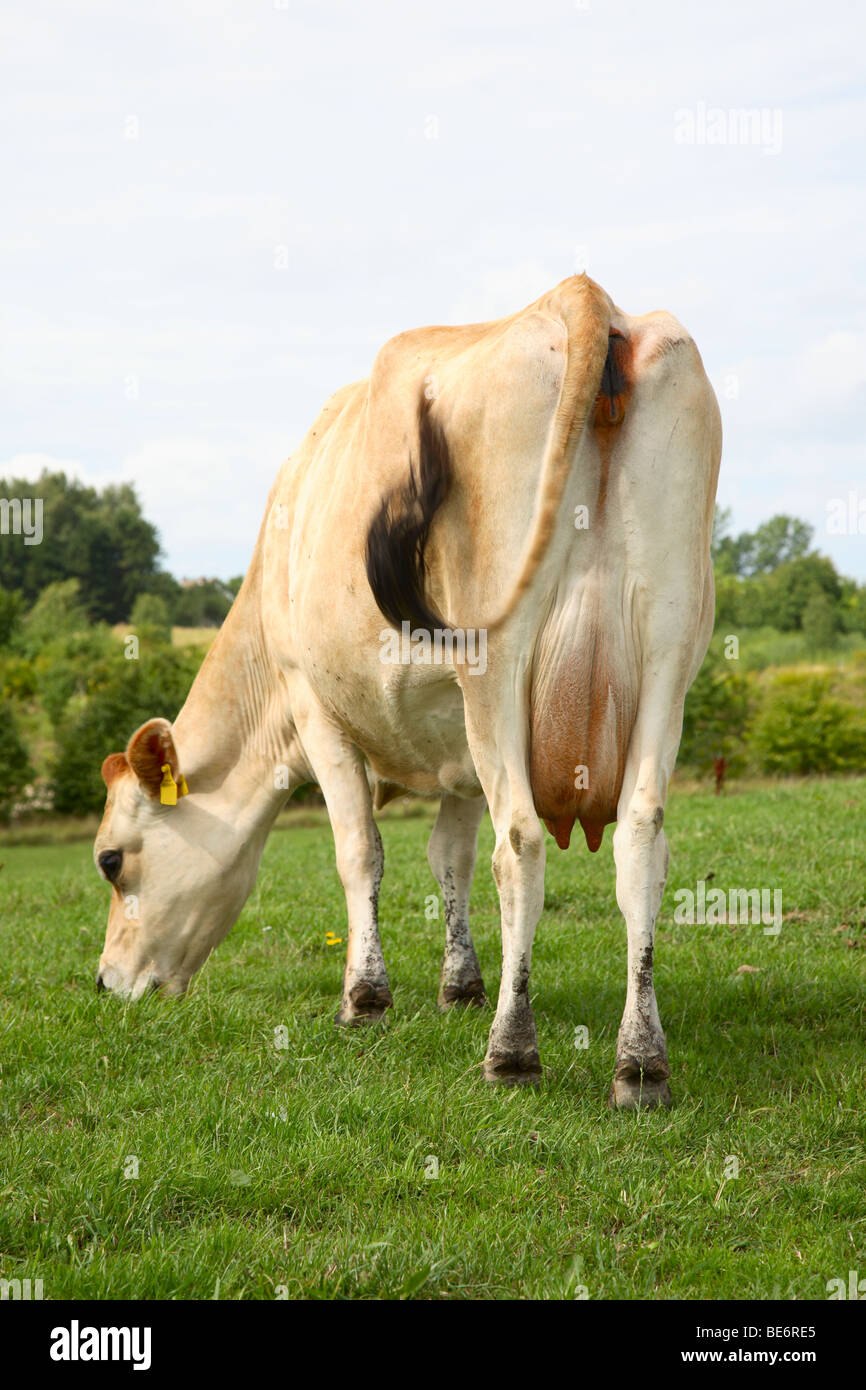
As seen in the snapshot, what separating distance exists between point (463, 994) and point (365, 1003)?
0.65 metres

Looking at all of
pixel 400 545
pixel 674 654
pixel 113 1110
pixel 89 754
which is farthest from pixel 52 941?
pixel 89 754

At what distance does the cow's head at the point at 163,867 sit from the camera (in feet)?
20.5

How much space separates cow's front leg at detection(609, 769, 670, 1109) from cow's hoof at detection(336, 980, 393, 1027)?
4.67ft

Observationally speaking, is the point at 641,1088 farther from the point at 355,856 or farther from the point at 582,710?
the point at 355,856

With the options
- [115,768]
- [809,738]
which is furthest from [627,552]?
[809,738]

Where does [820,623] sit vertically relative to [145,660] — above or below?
above

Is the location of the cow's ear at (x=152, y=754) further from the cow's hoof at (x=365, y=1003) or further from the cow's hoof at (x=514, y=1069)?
the cow's hoof at (x=514, y=1069)

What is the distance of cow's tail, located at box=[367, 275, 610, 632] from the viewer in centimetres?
423

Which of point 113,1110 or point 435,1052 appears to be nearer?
point 113,1110

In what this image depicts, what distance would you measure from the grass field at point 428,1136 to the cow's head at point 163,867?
26cm

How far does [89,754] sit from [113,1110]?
70.6ft

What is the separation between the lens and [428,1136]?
13.4 ft

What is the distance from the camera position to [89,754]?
2495 cm
